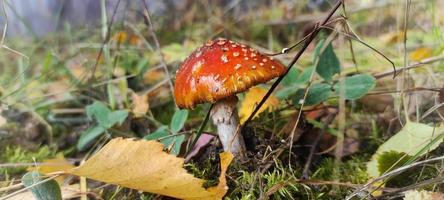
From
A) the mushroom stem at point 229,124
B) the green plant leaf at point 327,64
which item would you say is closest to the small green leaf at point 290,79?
the green plant leaf at point 327,64

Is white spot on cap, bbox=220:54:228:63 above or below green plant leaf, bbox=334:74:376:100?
above

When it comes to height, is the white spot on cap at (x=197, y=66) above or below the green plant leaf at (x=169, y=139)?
above

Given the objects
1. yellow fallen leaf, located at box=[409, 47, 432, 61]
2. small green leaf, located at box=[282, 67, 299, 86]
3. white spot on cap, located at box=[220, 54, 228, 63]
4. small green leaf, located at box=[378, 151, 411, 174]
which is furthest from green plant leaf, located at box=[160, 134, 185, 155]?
Answer: yellow fallen leaf, located at box=[409, 47, 432, 61]

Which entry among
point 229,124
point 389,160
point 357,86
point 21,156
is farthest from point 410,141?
point 21,156

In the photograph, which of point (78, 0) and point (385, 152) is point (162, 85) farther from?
point (78, 0)

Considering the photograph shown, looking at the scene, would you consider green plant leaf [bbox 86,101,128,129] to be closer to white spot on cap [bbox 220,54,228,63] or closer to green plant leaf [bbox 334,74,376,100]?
white spot on cap [bbox 220,54,228,63]

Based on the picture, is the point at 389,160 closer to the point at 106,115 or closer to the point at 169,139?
the point at 169,139

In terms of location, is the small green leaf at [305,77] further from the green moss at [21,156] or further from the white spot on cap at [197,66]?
the green moss at [21,156]
